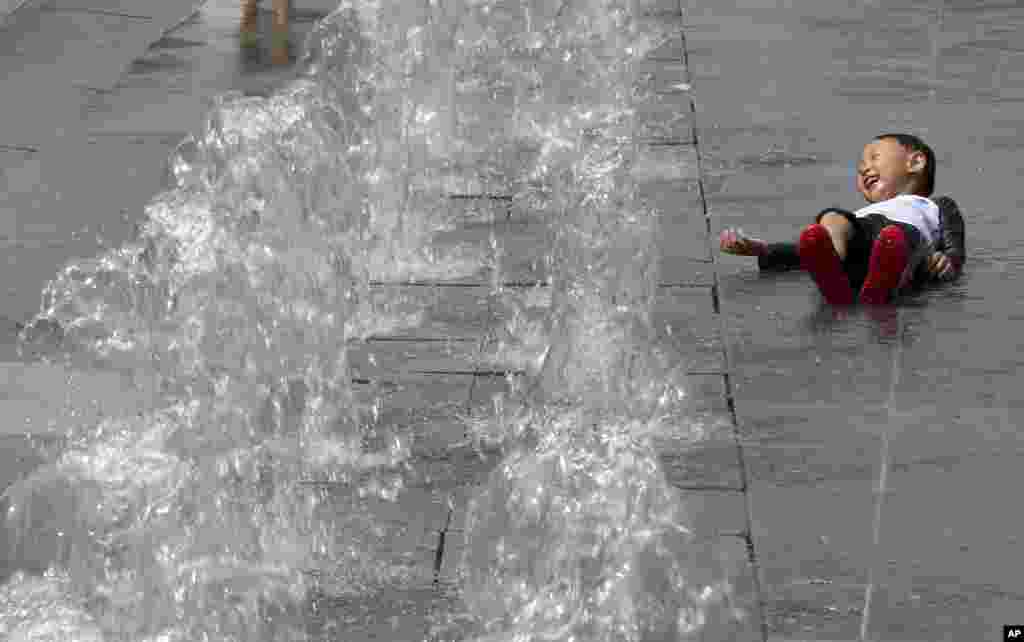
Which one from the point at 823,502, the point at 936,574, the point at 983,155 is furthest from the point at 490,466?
the point at 983,155

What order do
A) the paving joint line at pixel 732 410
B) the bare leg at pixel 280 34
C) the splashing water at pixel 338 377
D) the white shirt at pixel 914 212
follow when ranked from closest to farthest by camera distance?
the splashing water at pixel 338 377, the paving joint line at pixel 732 410, the white shirt at pixel 914 212, the bare leg at pixel 280 34

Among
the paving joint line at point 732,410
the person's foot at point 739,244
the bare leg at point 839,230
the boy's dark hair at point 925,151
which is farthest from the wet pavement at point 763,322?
the boy's dark hair at point 925,151

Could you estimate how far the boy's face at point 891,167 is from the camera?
8.05m

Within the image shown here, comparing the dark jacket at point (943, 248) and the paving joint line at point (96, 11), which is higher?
the paving joint line at point (96, 11)

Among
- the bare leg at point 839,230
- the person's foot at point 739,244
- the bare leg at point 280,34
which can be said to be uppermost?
the bare leg at point 280,34

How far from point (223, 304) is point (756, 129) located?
12.9 ft

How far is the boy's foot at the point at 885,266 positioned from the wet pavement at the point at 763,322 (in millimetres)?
130

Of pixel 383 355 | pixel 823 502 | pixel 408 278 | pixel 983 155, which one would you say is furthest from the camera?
pixel 983 155

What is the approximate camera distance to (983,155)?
9883mm

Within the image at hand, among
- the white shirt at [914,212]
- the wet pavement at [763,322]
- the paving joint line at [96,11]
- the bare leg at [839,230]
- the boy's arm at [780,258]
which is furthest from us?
the paving joint line at [96,11]

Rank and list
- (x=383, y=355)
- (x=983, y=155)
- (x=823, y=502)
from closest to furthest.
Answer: (x=823, y=502)
(x=383, y=355)
(x=983, y=155)

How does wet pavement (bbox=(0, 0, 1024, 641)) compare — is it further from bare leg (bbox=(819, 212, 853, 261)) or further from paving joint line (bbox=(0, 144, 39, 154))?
bare leg (bbox=(819, 212, 853, 261))

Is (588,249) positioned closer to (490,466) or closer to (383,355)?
(383,355)

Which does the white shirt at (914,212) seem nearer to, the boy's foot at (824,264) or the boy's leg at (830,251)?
the boy's leg at (830,251)
